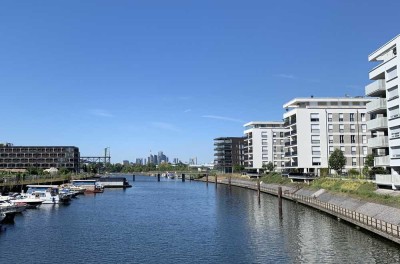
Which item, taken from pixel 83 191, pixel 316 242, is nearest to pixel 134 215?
pixel 316 242

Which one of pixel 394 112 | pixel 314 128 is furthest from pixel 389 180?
pixel 314 128

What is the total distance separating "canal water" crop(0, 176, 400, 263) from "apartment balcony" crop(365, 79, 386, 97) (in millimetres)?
23013

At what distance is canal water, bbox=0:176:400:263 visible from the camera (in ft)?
140

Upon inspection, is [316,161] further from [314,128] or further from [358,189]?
[358,189]

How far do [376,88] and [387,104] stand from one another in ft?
15.2

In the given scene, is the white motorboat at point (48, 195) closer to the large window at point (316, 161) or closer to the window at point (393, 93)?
the window at point (393, 93)

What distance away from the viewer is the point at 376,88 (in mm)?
72062

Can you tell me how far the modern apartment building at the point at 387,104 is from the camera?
215 ft

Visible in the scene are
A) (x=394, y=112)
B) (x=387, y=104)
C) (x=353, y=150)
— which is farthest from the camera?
(x=353, y=150)

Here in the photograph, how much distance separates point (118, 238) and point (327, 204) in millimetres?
36741

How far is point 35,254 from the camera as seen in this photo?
44.4 metres

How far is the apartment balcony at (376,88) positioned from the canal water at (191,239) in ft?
75.5

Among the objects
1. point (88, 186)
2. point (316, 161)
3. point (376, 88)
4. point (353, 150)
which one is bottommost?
point (88, 186)

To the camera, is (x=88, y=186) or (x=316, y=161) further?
(x=88, y=186)
